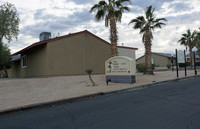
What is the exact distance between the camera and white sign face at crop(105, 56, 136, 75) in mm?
10688

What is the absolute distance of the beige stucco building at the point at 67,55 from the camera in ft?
51.1

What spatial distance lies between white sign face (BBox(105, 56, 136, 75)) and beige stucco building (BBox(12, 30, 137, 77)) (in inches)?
229

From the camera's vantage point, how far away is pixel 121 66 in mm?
11164

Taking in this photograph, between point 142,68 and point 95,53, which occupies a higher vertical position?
point 95,53

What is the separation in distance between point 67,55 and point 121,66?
737cm

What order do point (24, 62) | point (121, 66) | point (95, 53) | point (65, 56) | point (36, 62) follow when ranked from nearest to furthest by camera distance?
point (121, 66)
point (65, 56)
point (36, 62)
point (95, 53)
point (24, 62)

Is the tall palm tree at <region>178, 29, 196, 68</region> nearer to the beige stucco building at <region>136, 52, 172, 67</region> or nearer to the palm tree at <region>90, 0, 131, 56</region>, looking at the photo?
the beige stucco building at <region>136, 52, 172, 67</region>

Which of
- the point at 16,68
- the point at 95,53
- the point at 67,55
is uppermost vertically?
the point at 95,53

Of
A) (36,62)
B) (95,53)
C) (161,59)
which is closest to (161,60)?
(161,59)

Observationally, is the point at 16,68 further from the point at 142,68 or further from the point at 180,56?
the point at 180,56

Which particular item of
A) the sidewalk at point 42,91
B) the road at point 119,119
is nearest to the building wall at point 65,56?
the sidewalk at point 42,91

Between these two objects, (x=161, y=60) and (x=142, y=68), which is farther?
(x=161, y=60)

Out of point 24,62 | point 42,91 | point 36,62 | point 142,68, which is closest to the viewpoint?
point 42,91

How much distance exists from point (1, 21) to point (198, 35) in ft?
115
